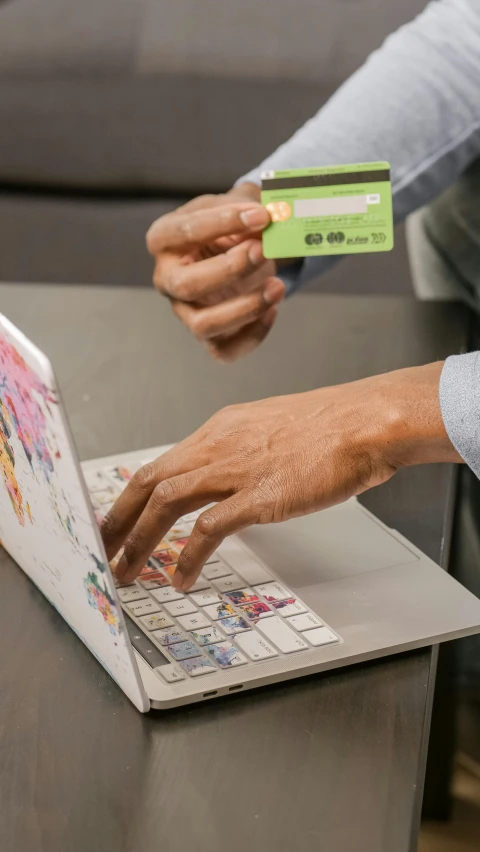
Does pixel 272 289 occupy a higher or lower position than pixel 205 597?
higher

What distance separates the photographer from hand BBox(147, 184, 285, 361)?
0.91 meters

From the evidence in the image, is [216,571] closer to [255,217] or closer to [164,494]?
[164,494]

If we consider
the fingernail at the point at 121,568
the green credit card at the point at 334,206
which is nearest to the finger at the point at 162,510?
the fingernail at the point at 121,568

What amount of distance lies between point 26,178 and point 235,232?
4.54ft

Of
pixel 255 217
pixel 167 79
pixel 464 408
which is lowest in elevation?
pixel 464 408

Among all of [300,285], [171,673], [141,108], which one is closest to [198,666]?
[171,673]

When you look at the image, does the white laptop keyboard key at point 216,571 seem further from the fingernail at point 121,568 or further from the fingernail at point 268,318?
the fingernail at point 268,318

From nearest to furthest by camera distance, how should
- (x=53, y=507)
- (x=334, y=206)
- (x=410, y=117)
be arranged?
(x=53, y=507)
(x=334, y=206)
(x=410, y=117)

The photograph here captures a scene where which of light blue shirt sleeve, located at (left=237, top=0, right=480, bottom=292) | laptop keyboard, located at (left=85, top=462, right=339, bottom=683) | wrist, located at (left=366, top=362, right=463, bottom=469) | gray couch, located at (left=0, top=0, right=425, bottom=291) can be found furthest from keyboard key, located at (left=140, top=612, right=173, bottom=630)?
gray couch, located at (left=0, top=0, right=425, bottom=291)

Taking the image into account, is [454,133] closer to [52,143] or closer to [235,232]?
[235,232]

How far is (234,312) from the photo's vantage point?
3.10 feet

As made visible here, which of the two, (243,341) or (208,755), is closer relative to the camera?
(208,755)

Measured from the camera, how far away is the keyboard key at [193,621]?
591 mm

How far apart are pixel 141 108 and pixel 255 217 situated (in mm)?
1318
